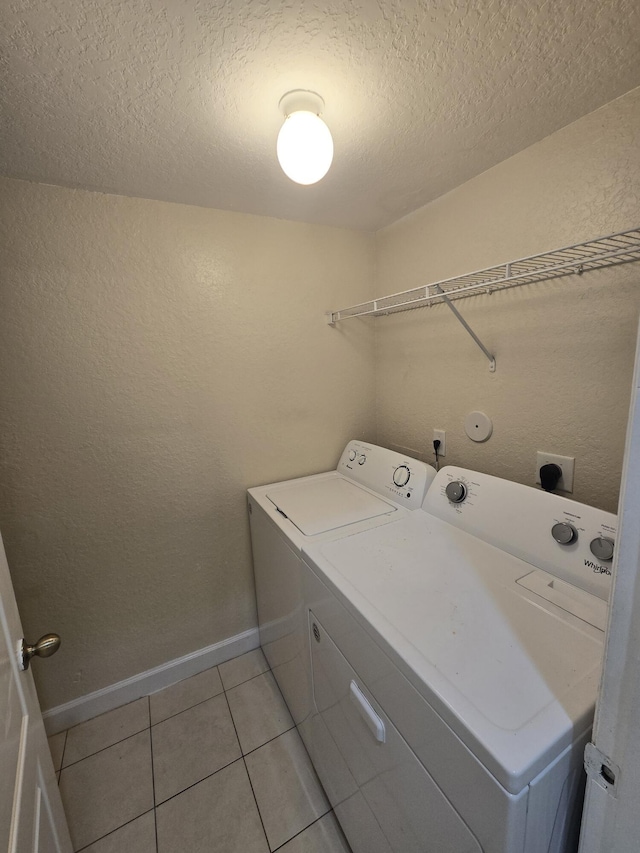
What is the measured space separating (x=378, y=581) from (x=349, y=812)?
72cm

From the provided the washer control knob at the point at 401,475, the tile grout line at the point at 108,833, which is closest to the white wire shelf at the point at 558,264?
the washer control knob at the point at 401,475

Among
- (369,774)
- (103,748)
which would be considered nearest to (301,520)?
(369,774)

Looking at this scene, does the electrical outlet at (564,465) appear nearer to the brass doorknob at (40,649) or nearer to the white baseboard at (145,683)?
the brass doorknob at (40,649)

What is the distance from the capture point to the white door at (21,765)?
1.76 ft

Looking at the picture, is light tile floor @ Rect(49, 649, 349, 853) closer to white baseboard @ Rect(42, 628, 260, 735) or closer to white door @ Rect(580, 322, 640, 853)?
white baseboard @ Rect(42, 628, 260, 735)

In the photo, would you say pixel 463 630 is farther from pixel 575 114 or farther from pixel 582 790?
pixel 575 114

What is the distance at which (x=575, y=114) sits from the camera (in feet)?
3.09

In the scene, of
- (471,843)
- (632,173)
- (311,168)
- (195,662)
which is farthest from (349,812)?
(632,173)

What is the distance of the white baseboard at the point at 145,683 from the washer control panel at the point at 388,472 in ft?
3.40

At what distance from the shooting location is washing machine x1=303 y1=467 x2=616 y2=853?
536 mm

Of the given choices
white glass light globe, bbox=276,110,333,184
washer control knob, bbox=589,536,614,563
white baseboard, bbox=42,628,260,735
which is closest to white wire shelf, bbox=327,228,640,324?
white glass light globe, bbox=276,110,333,184

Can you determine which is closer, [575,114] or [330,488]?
[575,114]

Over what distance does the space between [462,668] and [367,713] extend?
0.30 m

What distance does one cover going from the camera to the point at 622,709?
1.45 ft
